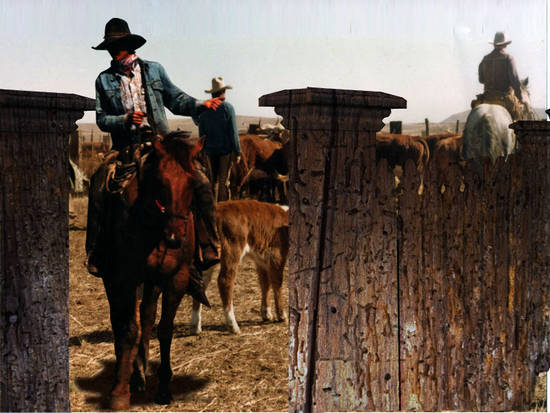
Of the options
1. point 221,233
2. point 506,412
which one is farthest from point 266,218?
point 506,412

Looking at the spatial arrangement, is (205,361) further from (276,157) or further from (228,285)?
(276,157)

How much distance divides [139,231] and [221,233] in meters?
1.87

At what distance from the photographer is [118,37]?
17.8 feet

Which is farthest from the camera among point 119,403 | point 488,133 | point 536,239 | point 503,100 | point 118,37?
point 503,100

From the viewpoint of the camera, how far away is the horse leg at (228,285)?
7109 millimetres

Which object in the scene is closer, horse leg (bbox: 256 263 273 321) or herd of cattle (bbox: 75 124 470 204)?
horse leg (bbox: 256 263 273 321)

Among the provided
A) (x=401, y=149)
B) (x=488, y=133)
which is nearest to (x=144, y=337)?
(x=488, y=133)

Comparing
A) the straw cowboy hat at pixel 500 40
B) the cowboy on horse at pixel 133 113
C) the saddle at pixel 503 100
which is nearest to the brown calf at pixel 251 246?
the cowboy on horse at pixel 133 113

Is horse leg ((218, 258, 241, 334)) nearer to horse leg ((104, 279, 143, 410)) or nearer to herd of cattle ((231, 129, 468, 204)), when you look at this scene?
horse leg ((104, 279, 143, 410))

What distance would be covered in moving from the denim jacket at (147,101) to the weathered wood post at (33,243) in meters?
0.37

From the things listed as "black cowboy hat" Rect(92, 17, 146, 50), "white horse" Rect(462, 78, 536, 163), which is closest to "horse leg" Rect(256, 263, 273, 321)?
"black cowboy hat" Rect(92, 17, 146, 50)

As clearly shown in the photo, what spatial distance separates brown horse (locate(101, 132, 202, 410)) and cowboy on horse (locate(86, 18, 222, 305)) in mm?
99

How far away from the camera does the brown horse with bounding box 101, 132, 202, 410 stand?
5.29m

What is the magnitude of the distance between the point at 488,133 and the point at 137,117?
314 inches
